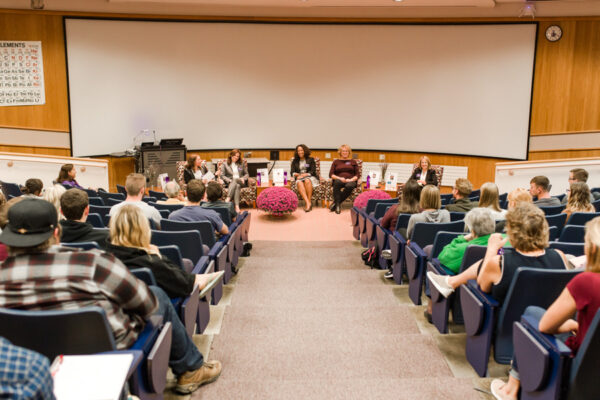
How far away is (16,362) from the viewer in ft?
4.60

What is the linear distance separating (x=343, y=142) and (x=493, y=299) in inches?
335

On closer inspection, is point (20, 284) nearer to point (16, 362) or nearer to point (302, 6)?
point (16, 362)

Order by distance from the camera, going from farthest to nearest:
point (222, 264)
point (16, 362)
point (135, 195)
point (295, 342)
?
point (135, 195) < point (222, 264) < point (295, 342) < point (16, 362)

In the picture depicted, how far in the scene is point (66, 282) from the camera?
208 cm

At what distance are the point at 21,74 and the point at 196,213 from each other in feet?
24.2

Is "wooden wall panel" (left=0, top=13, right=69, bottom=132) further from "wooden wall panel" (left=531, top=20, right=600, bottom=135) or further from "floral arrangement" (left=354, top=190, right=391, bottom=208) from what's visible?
"wooden wall panel" (left=531, top=20, right=600, bottom=135)

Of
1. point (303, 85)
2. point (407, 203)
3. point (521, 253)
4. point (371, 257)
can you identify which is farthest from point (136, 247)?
point (303, 85)

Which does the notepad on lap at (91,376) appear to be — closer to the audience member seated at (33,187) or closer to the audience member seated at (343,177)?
the audience member seated at (33,187)

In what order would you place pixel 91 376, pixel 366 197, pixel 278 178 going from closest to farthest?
pixel 91 376 < pixel 366 197 < pixel 278 178

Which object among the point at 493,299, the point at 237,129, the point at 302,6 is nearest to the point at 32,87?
the point at 237,129

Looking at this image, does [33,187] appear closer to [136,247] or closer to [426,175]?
[136,247]

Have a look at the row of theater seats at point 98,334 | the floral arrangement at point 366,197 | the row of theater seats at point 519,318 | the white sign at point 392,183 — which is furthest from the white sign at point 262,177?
the row of theater seats at point 98,334

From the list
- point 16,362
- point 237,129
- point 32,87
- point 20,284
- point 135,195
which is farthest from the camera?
point 237,129

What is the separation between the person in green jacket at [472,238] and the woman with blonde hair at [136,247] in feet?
6.25
